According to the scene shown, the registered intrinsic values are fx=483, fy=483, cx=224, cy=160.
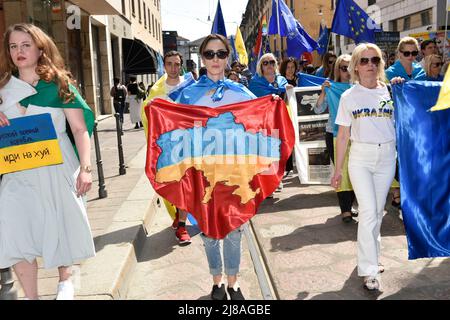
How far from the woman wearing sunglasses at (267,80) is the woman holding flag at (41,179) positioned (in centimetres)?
427

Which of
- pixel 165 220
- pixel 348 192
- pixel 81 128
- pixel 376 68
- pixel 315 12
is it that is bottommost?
pixel 165 220

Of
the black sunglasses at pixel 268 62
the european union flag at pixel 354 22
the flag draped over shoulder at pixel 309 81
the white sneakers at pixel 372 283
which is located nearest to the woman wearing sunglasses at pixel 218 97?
the white sneakers at pixel 372 283

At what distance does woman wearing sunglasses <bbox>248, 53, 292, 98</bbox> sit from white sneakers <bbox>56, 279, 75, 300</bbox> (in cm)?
446

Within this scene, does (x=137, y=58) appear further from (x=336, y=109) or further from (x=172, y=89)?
(x=172, y=89)

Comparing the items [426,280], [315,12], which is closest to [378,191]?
[426,280]

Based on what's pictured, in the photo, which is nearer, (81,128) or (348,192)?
(81,128)

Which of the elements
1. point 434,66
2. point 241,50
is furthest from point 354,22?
point 241,50

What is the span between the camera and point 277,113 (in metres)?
3.59

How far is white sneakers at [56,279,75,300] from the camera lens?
308 cm

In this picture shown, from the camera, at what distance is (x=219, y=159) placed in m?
3.39
